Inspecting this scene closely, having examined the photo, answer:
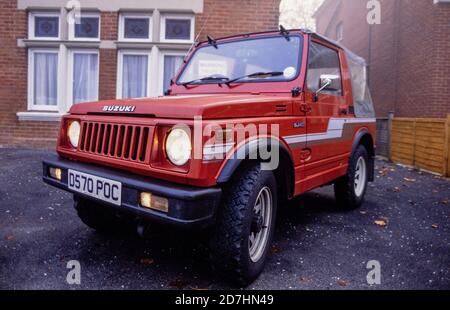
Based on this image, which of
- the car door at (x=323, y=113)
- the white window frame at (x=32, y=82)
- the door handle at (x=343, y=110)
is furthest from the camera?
the white window frame at (x=32, y=82)

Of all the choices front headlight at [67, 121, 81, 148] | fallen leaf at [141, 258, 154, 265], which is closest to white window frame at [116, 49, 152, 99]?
front headlight at [67, 121, 81, 148]

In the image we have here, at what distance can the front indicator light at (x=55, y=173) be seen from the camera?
275 centimetres

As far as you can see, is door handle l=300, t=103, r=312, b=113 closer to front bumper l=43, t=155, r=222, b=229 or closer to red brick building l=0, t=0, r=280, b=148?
front bumper l=43, t=155, r=222, b=229

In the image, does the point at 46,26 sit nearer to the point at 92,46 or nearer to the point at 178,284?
the point at 92,46

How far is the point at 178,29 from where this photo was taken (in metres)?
7.91

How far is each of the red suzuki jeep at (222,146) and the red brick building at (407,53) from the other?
6365 millimetres

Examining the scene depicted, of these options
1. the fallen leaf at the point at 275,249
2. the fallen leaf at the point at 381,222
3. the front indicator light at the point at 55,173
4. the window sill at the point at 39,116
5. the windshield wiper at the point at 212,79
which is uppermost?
the windshield wiper at the point at 212,79

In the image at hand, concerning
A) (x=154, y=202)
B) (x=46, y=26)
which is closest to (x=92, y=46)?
(x=46, y=26)

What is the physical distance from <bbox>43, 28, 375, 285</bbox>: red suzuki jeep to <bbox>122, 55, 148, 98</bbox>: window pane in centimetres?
440

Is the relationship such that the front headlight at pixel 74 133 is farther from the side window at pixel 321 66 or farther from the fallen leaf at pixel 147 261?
the side window at pixel 321 66

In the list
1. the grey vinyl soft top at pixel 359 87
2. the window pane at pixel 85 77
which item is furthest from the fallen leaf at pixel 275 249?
the window pane at pixel 85 77

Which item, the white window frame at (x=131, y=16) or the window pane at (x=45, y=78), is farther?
the window pane at (x=45, y=78)

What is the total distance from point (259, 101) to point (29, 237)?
252cm
